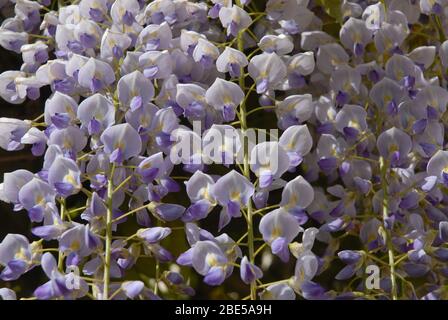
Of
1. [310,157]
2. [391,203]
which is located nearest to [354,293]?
[391,203]

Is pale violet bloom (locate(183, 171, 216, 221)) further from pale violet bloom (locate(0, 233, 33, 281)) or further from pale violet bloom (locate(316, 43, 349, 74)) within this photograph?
pale violet bloom (locate(316, 43, 349, 74))

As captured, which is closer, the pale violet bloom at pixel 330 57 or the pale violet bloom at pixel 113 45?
the pale violet bloom at pixel 113 45

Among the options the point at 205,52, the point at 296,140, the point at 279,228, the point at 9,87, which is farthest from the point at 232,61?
the point at 9,87

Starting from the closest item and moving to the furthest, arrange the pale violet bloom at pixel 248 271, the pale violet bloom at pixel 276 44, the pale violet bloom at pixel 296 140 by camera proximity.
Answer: the pale violet bloom at pixel 248 271
the pale violet bloom at pixel 296 140
the pale violet bloom at pixel 276 44

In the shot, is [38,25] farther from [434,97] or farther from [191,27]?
[434,97]

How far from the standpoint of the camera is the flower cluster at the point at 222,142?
1.18m

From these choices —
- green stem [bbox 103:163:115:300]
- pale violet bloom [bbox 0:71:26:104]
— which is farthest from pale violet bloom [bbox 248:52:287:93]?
pale violet bloom [bbox 0:71:26:104]

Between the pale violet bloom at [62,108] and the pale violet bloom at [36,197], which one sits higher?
the pale violet bloom at [62,108]

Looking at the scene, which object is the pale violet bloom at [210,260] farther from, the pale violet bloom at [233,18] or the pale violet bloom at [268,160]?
the pale violet bloom at [233,18]

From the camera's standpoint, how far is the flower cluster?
46.3 inches

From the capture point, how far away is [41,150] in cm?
128

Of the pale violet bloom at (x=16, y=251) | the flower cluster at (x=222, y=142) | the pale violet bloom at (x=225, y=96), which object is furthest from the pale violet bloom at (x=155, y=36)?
the pale violet bloom at (x=16, y=251)

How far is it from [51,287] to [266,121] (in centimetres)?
61

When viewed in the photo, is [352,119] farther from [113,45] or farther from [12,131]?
[12,131]
